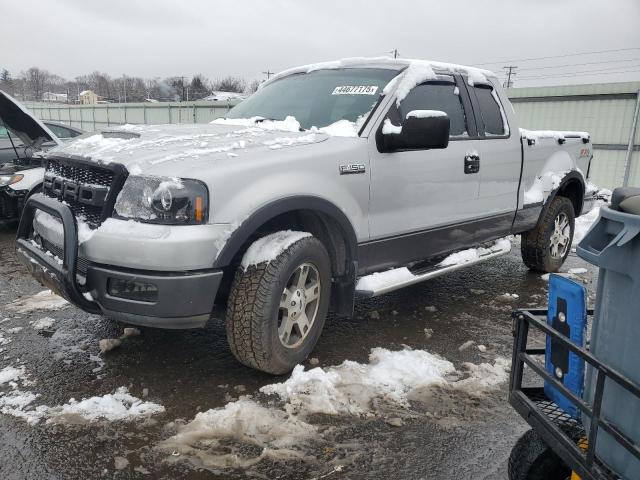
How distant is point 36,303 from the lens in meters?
4.36

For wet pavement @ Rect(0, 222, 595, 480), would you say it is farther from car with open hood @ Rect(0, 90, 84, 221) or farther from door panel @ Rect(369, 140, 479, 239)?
car with open hood @ Rect(0, 90, 84, 221)

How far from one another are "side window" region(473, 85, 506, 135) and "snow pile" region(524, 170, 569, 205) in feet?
2.51

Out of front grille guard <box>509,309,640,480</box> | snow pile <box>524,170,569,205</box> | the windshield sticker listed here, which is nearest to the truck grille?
the windshield sticker

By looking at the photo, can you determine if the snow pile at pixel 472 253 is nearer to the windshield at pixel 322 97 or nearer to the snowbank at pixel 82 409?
the windshield at pixel 322 97

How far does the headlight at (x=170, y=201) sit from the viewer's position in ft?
8.69

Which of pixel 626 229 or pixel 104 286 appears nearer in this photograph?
pixel 626 229

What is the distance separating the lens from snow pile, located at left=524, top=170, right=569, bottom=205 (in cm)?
516

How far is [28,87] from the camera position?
71125mm

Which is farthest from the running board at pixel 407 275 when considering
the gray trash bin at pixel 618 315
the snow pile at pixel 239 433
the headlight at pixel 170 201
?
the gray trash bin at pixel 618 315

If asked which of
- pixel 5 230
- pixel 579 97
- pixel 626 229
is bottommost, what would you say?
pixel 5 230

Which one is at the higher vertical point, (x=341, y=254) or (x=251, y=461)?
(x=341, y=254)

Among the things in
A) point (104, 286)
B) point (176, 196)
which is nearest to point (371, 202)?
point (176, 196)

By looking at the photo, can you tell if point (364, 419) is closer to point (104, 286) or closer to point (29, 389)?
point (104, 286)

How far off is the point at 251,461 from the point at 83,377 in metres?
1.30
